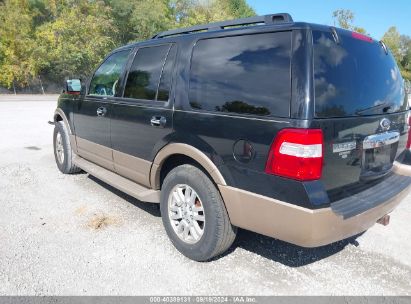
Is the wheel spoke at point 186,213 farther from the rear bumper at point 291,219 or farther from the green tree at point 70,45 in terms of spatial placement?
the green tree at point 70,45

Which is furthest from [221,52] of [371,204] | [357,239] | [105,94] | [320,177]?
[357,239]

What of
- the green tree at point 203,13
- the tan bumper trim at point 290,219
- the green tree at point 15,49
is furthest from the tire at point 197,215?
the green tree at point 203,13

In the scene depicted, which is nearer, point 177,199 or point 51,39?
point 177,199

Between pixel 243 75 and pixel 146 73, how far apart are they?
1.39 metres

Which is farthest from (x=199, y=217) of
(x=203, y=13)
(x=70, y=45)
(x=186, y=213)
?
(x=203, y=13)

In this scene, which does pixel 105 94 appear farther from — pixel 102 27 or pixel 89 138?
pixel 102 27

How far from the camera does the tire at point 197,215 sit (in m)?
2.94

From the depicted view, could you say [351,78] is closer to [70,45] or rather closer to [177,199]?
[177,199]

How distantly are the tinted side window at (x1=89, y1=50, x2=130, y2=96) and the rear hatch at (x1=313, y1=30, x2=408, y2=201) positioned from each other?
2.48 m

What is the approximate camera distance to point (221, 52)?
2949 millimetres

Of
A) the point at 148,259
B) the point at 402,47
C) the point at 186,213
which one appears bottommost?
the point at 148,259

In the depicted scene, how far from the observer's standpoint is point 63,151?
554 cm

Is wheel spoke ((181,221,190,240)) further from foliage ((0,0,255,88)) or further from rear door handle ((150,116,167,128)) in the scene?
foliage ((0,0,255,88))

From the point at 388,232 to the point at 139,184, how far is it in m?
2.75
